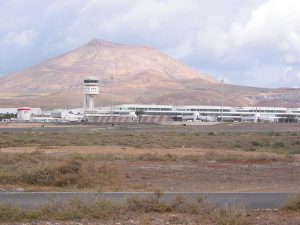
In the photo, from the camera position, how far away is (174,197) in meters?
17.2

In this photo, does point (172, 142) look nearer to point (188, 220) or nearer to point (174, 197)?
point (174, 197)

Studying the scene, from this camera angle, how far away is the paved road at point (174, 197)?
53.7 feet

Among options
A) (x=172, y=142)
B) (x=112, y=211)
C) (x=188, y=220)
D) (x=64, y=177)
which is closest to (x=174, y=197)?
(x=112, y=211)

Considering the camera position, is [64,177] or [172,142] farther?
[172,142]

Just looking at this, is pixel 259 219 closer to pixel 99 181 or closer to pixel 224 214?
pixel 224 214

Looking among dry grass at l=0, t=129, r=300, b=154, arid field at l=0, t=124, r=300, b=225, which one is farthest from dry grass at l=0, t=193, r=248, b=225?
dry grass at l=0, t=129, r=300, b=154

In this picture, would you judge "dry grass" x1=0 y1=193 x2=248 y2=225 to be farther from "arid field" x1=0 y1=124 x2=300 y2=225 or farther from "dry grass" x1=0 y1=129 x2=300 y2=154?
"dry grass" x1=0 y1=129 x2=300 y2=154

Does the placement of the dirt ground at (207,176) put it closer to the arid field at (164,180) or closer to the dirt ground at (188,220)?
the arid field at (164,180)

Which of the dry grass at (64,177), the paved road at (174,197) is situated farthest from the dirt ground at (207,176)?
the paved road at (174,197)

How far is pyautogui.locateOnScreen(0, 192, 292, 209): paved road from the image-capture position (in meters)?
16.4

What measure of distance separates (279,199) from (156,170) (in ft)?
38.4

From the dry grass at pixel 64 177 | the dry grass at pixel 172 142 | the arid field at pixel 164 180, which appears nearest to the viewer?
the arid field at pixel 164 180

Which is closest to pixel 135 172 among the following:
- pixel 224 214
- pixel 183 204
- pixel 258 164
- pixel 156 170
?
pixel 156 170

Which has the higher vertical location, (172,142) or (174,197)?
(174,197)
